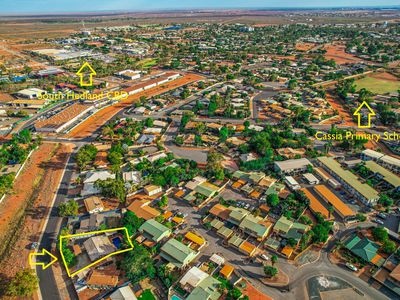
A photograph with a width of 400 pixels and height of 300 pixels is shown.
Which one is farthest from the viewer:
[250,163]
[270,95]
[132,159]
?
[270,95]

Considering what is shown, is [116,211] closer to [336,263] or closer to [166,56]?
[336,263]

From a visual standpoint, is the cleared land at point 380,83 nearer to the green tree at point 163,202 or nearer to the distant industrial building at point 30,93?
the green tree at point 163,202

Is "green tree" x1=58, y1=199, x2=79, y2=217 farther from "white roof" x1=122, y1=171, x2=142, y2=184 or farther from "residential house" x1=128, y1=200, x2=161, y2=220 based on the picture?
"white roof" x1=122, y1=171, x2=142, y2=184

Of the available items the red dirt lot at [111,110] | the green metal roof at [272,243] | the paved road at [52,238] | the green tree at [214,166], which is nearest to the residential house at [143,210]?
the paved road at [52,238]

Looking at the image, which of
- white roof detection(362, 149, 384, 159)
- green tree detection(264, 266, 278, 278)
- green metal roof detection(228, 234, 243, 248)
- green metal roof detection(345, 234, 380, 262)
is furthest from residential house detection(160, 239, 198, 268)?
white roof detection(362, 149, 384, 159)

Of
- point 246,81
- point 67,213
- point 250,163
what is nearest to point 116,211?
point 67,213

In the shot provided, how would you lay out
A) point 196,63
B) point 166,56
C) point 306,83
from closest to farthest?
point 306,83 < point 196,63 < point 166,56
